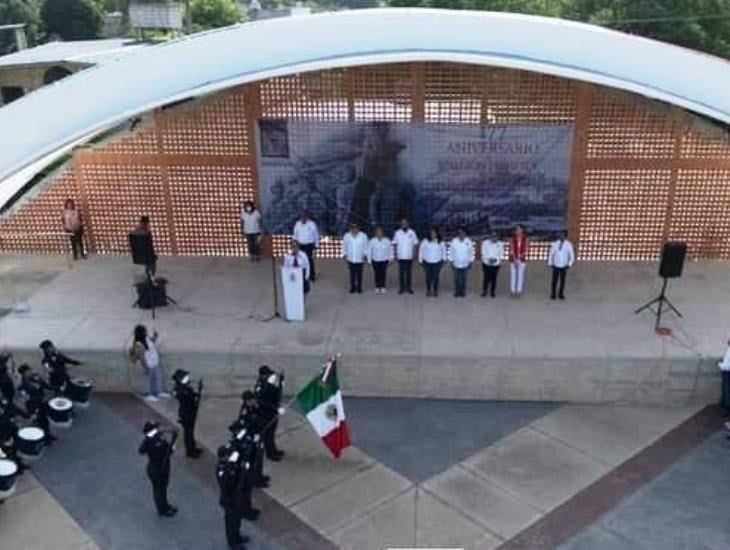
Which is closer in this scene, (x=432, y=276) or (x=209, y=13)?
(x=432, y=276)

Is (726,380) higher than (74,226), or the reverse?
(74,226)

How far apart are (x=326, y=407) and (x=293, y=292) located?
10.2ft

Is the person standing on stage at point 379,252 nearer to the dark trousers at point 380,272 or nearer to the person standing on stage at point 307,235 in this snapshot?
the dark trousers at point 380,272

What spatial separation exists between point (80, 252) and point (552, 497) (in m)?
10.5

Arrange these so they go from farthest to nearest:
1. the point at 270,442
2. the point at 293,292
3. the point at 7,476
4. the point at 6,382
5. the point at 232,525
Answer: the point at 293,292, the point at 6,382, the point at 270,442, the point at 7,476, the point at 232,525

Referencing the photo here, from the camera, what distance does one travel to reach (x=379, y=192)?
46.4 feet

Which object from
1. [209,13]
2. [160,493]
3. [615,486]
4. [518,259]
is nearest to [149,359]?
[160,493]

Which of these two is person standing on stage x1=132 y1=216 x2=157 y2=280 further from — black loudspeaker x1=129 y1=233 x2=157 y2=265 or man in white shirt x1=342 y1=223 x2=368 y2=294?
man in white shirt x1=342 y1=223 x2=368 y2=294

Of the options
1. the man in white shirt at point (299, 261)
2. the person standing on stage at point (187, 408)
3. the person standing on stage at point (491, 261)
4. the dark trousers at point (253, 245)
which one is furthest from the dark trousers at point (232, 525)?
the dark trousers at point (253, 245)

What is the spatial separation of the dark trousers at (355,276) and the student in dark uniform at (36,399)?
531 centimetres

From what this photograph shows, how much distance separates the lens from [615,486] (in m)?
9.05

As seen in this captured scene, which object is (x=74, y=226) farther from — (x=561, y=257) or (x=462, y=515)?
(x=462, y=515)

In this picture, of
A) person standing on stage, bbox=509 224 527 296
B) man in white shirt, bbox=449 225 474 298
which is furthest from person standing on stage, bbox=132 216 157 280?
person standing on stage, bbox=509 224 527 296

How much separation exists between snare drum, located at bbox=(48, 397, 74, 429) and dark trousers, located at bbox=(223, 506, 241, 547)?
3.48 metres
